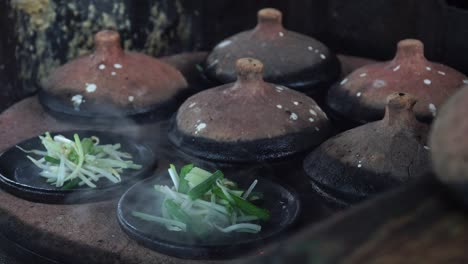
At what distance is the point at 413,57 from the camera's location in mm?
3461

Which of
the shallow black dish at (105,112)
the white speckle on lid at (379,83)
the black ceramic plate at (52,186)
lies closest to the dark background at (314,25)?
the shallow black dish at (105,112)

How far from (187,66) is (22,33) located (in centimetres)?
98

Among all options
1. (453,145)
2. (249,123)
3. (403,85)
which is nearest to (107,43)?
(249,123)

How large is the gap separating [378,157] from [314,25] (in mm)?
2048

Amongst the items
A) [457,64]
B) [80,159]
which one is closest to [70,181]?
[80,159]

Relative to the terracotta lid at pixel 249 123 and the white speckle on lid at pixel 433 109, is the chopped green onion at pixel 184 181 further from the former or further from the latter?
the white speckle on lid at pixel 433 109

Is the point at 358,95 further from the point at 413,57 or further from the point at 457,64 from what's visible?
the point at 457,64

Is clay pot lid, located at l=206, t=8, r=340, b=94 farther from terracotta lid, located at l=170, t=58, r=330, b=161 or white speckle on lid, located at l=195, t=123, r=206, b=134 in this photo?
white speckle on lid, located at l=195, t=123, r=206, b=134

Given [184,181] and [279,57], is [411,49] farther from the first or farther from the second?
[184,181]

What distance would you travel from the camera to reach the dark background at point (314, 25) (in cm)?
399

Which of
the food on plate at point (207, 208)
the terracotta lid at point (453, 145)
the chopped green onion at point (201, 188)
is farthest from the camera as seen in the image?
the chopped green onion at point (201, 188)

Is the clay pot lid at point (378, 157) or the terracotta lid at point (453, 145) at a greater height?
the terracotta lid at point (453, 145)

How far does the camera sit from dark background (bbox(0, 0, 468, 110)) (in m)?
3.99

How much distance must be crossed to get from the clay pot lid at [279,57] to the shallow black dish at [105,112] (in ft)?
1.36
